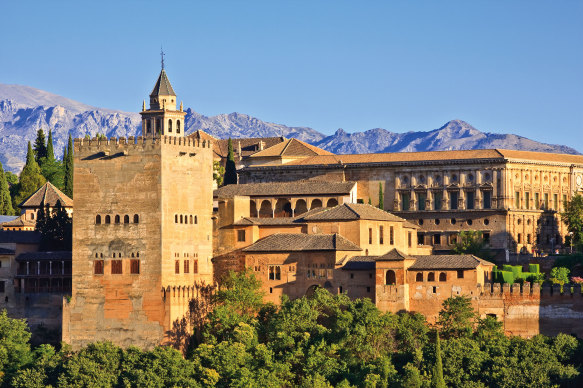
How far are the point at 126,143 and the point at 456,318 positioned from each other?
2283 cm

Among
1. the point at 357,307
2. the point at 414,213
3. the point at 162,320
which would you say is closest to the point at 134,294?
the point at 162,320

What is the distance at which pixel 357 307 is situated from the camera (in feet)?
254

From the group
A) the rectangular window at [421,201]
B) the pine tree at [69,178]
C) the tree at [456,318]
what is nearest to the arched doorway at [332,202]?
the rectangular window at [421,201]

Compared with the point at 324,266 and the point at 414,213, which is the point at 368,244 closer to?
the point at 324,266

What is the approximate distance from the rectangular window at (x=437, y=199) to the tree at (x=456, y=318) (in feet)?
106

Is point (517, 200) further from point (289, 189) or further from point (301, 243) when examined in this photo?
point (301, 243)

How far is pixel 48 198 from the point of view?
345 ft

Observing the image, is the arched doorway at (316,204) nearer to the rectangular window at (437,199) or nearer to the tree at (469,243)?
the tree at (469,243)

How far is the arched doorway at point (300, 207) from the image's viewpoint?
98250 millimetres

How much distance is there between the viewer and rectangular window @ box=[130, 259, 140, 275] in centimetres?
7912

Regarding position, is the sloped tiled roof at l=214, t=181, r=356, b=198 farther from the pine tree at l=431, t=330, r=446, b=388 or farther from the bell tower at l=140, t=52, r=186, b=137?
the pine tree at l=431, t=330, r=446, b=388

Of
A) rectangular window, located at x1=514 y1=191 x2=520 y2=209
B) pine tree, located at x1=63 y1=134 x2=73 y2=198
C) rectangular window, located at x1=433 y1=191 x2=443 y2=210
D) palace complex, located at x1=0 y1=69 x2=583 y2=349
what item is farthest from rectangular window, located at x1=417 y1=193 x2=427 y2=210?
pine tree, located at x1=63 y1=134 x2=73 y2=198

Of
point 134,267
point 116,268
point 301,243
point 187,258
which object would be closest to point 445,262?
point 301,243

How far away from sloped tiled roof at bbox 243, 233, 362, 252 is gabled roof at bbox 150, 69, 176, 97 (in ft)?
56.3
